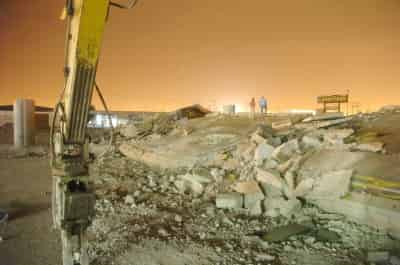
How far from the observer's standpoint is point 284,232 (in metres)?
4.82

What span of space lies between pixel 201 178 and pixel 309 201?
7.91 feet

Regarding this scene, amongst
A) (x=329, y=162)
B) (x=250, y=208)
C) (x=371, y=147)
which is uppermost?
(x=371, y=147)

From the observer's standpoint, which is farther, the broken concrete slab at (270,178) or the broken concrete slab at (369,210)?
the broken concrete slab at (270,178)

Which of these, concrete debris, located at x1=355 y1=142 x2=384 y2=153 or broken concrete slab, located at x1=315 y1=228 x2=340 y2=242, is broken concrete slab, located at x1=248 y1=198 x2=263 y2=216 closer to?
broken concrete slab, located at x1=315 y1=228 x2=340 y2=242

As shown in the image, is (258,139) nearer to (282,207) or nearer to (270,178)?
(270,178)

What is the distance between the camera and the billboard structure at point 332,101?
17625 millimetres

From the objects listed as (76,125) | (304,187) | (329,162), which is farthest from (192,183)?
(76,125)

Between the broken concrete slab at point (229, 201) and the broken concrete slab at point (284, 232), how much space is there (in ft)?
3.26

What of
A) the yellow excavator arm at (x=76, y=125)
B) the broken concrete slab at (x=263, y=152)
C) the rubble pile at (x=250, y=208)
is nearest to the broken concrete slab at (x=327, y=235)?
the rubble pile at (x=250, y=208)

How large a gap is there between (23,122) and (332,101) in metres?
15.0

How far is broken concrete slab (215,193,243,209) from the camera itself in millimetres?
5836

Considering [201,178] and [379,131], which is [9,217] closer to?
[201,178]

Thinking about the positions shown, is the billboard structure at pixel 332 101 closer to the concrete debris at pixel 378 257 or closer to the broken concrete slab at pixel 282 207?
the broken concrete slab at pixel 282 207

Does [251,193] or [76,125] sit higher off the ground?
[76,125]
